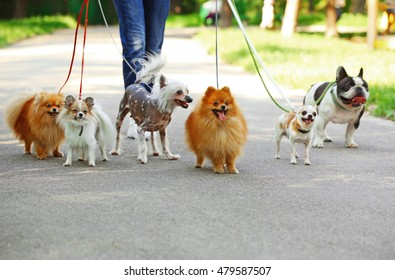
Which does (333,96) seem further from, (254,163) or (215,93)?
(215,93)

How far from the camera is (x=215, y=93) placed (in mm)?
6523

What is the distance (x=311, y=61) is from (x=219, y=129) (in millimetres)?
10718

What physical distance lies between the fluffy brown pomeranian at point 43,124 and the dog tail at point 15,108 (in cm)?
7

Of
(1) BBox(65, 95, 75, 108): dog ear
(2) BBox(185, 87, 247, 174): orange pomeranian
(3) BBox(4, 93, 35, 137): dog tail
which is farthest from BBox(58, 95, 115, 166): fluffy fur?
(2) BBox(185, 87, 247, 174): orange pomeranian

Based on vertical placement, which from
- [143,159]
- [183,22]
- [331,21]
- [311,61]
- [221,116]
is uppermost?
[331,21]

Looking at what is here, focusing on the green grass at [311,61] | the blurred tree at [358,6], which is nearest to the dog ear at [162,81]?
the green grass at [311,61]

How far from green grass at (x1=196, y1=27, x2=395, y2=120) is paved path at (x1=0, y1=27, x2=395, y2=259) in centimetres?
339

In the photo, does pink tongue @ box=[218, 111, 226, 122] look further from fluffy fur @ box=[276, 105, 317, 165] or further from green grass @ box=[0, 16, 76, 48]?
green grass @ box=[0, 16, 76, 48]

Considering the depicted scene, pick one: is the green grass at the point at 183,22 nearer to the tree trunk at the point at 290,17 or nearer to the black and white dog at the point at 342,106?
the tree trunk at the point at 290,17

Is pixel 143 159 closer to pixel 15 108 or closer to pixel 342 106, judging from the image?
pixel 15 108

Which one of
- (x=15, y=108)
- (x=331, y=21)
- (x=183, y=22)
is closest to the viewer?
(x=15, y=108)

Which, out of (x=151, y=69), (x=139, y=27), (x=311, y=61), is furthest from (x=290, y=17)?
(x=151, y=69)

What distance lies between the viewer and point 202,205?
539 cm
